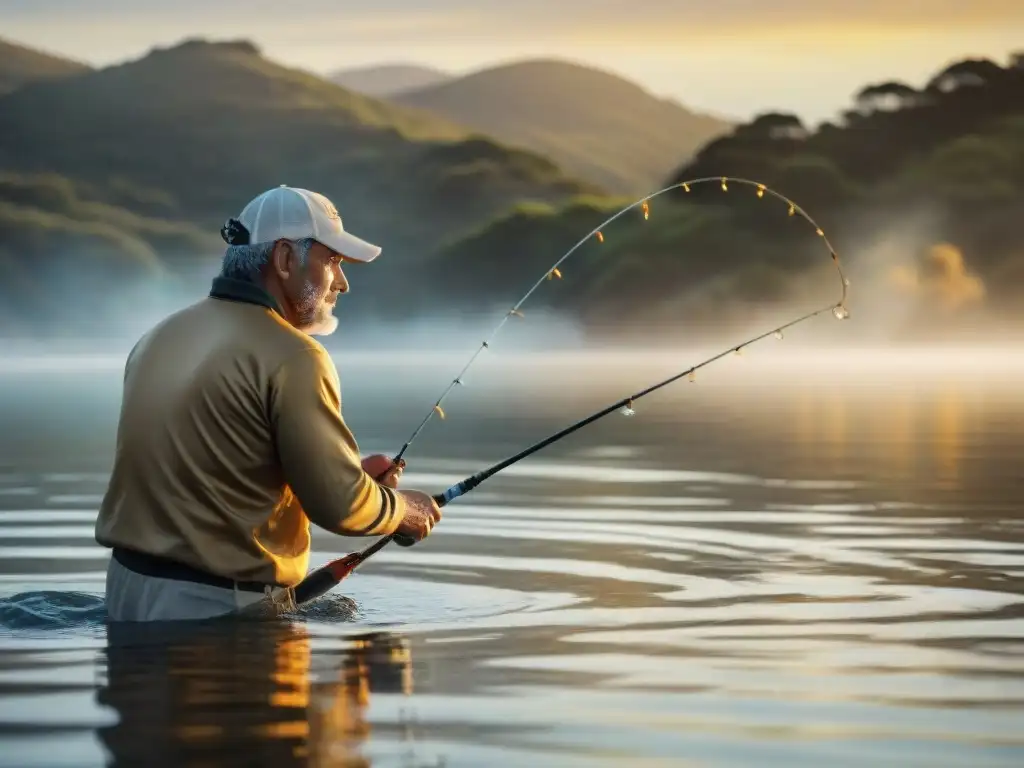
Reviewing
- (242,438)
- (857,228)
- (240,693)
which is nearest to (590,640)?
(242,438)

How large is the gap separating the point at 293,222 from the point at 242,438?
30.6 inches

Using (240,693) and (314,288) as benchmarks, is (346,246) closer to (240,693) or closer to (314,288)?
(314,288)

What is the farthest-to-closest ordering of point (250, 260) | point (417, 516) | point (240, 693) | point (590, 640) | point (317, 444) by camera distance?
point (417, 516) < point (590, 640) < point (250, 260) < point (317, 444) < point (240, 693)

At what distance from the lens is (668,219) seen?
493ft

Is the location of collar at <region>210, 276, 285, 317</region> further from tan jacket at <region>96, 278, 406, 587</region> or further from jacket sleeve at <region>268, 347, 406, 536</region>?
jacket sleeve at <region>268, 347, 406, 536</region>

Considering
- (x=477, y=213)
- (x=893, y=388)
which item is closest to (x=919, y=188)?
(x=477, y=213)

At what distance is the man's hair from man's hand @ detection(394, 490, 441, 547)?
94 centimetres

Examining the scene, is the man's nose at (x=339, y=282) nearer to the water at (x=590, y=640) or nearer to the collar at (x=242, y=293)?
the collar at (x=242, y=293)

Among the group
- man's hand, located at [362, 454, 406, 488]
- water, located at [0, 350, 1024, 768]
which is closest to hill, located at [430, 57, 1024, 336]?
water, located at [0, 350, 1024, 768]

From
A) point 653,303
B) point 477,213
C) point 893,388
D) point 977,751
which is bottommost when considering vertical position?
point 977,751

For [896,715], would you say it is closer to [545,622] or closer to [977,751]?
[977,751]

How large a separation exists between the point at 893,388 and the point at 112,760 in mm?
38343

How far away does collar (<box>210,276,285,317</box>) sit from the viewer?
26.3ft

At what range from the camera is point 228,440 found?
26.1 feet
